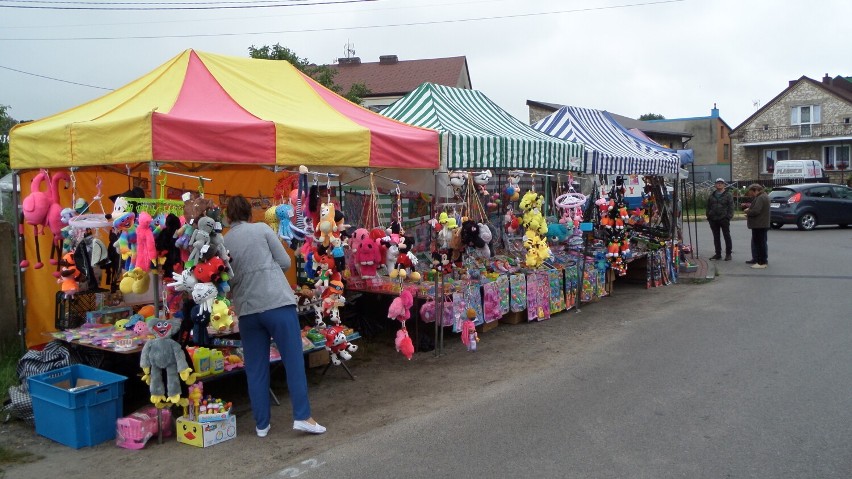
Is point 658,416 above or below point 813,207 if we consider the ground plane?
below

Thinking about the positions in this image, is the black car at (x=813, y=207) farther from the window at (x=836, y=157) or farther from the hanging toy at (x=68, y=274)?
the hanging toy at (x=68, y=274)

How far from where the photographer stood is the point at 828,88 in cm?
4184

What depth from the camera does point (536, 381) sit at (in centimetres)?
654

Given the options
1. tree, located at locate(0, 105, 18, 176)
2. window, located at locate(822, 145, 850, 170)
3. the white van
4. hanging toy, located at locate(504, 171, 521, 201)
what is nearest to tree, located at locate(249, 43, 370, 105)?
tree, located at locate(0, 105, 18, 176)

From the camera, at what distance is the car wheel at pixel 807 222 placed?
73.7 ft

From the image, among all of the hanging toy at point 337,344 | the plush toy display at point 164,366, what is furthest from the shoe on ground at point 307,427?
the hanging toy at point 337,344

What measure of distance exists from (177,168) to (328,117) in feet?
6.63

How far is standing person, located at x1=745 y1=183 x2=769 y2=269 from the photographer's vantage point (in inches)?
531

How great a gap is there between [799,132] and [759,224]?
112 ft

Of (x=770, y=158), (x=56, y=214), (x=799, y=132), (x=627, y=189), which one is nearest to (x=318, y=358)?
(x=56, y=214)

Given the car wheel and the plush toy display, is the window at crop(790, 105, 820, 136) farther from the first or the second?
the plush toy display

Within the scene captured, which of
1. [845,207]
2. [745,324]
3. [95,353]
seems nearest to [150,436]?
[95,353]

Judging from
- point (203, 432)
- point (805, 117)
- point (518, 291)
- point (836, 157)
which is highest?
point (805, 117)

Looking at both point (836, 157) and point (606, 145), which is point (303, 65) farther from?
point (836, 157)
